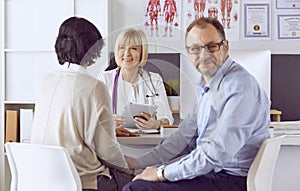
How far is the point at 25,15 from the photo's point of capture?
3.93 meters

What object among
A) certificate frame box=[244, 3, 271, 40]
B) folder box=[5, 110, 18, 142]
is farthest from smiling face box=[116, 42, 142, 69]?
certificate frame box=[244, 3, 271, 40]

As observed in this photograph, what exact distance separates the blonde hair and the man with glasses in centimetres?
15

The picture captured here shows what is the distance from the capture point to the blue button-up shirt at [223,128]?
1.78m

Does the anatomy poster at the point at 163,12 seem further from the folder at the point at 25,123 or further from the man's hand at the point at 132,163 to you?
the man's hand at the point at 132,163

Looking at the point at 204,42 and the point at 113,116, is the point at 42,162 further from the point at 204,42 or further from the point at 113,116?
the point at 204,42

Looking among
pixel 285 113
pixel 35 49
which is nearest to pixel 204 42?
pixel 35 49

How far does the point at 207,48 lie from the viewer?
183cm

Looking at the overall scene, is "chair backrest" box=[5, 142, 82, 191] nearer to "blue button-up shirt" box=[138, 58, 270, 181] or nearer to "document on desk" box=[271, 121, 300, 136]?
"blue button-up shirt" box=[138, 58, 270, 181]

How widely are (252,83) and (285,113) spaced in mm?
2650

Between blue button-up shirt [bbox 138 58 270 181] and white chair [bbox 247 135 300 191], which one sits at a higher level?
blue button-up shirt [bbox 138 58 270 181]

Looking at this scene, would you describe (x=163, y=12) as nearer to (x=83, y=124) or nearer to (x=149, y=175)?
(x=83, y=124)

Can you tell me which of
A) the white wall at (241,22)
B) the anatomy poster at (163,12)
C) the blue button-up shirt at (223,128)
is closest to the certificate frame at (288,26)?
the white wall at (241,22)

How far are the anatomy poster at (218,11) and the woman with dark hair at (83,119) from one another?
2.50 m

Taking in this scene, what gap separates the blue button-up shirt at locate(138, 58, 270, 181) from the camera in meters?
1.78
